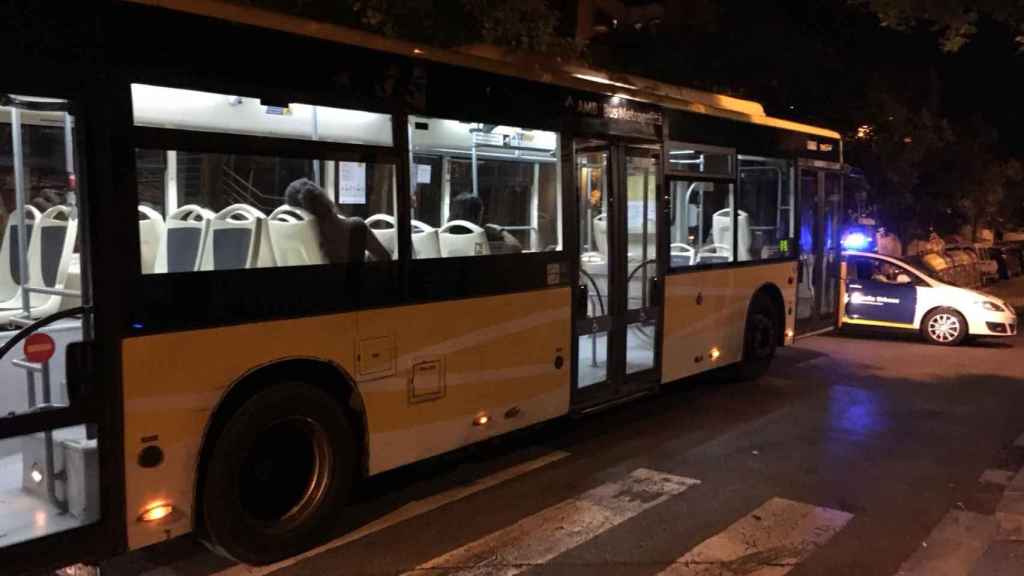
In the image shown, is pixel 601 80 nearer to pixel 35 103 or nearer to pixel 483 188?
pixel 483 188

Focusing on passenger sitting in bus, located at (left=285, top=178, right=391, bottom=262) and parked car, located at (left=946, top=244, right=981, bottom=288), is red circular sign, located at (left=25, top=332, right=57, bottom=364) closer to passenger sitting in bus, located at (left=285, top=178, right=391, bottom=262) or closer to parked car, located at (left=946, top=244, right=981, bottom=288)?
passenger sitting in bus, located at (left=285, top=178, right=391, bottom=262)

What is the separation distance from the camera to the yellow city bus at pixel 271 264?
4113mm

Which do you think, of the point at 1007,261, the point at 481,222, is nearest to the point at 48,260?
the point at 481,222

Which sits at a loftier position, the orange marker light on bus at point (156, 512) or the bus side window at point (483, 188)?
the bus side window at point (483, 188)

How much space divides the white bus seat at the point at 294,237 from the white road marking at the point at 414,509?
176 cm

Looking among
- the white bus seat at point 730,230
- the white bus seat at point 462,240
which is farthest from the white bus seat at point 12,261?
the white bus seat at point 730,230

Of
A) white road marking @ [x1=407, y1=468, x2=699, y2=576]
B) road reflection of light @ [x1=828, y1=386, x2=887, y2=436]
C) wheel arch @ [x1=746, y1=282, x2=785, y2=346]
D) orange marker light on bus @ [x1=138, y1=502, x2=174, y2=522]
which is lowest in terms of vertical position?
white road marking @ [x1=407, y1=468, x2=699, y2=576]

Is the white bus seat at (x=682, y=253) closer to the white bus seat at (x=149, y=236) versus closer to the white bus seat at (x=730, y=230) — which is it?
the white bus seat at (x=730, y=230)

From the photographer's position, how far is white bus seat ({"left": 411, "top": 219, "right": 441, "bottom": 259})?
5.82 metres

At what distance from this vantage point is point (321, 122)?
205 inches

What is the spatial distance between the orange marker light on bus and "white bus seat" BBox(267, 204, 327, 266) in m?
1.46

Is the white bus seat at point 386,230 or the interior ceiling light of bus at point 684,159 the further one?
the interior ceiling light of bus at point 684,159

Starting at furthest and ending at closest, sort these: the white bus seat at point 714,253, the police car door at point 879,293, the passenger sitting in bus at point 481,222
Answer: the police car door at point 879,293
the white bus seat at point 714,253
the passenger sitting in bus at point 481,222

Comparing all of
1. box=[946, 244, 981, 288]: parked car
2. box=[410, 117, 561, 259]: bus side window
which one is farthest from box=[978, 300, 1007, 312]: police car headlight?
box=[946, 244, 981, 288]: parked car
